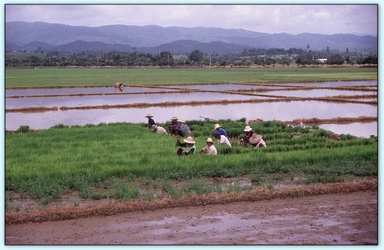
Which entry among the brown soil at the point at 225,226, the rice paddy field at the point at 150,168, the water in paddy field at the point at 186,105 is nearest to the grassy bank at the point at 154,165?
the rice paddy field at the point at 150,168

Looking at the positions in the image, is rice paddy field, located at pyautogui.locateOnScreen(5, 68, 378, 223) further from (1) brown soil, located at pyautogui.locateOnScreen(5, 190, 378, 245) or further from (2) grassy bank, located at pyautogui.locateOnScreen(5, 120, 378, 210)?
(1) brown soil, located at pyautogui.locateOnScreen(5, 190, 378, 245)

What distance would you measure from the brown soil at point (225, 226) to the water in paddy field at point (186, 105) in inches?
297

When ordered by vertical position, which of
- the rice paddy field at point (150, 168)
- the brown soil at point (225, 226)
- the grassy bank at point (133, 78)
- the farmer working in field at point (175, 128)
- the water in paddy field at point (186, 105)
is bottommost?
the brown soil at point (225, 226)

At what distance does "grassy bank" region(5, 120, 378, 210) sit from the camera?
7.41 m

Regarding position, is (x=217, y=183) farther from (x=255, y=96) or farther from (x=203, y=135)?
(x=255, y=96)

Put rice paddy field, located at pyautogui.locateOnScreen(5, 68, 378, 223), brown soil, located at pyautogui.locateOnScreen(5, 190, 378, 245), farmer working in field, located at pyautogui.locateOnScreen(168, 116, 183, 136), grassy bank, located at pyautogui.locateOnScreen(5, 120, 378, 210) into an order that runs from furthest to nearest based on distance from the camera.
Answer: farmer working in field, located at pyautogui.locateOnScreen(168, 116, 183, 136)
grassy bank, located at pyautogui.locateOnScreen(5, 120, 378, 210)
rice paddy field, located at pyautogui.locateOnScreen(5, 68, 378, 223)
brown soil, located at pyautogui.locateOnScreen(5, 190, 378, 245)

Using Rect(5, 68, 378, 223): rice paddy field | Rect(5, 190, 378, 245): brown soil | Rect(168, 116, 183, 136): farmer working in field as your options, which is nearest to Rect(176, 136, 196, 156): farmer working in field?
Rect(5, 68, 378, 223): rice paddy field

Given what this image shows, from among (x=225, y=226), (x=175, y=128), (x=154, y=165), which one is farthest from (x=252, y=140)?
(x=225, y=226)

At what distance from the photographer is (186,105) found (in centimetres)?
2006

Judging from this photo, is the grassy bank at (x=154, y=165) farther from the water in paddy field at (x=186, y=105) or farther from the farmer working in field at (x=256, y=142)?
the water in paddy field at (x=186, y=105)

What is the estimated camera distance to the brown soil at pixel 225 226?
18.4ft

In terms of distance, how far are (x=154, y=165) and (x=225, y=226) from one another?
9.07 feet

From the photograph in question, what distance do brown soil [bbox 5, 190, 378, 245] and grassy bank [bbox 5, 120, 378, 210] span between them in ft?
2.16

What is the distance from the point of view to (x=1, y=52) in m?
5.61
